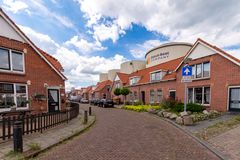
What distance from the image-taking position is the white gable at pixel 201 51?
13701 millimetres

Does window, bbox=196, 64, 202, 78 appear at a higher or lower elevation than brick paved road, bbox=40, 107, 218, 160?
higher

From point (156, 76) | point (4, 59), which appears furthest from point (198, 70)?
point (4, 59)

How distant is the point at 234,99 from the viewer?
11711mm

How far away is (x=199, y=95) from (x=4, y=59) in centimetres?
1683

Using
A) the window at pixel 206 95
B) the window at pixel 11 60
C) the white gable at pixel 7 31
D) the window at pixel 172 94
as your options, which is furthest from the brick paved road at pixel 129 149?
the window at pixel 172 94

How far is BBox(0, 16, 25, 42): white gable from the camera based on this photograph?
32.7 feet

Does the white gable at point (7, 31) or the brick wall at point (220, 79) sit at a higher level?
the white gable at point (7, 31)

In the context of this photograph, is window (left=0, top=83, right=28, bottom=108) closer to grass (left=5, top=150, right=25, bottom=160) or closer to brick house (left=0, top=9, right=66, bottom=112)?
brick house (left=0, top=9, right=66, bottom=112)

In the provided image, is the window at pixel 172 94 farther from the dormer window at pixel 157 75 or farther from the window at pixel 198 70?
the window at pixel 198 70

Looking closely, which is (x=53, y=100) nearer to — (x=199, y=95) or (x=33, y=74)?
(x=33, y=74)

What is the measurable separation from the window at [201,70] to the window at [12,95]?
50.6ft

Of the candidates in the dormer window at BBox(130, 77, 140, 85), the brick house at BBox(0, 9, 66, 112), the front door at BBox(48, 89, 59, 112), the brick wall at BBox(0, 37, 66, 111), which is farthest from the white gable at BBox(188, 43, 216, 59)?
the front door at BBox(48, 89, 59, 112)

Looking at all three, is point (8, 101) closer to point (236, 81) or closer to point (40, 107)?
point (40, 107)

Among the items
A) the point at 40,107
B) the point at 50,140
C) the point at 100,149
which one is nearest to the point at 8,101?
the point at 40,107
